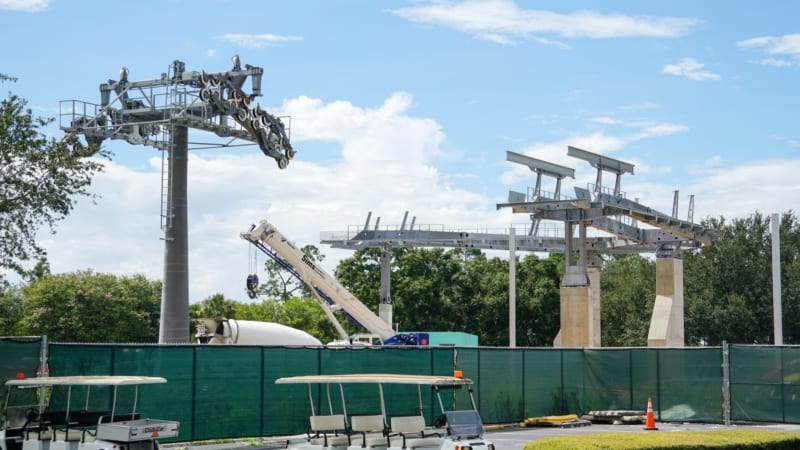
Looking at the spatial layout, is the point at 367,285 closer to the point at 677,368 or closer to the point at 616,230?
the point at 616,230

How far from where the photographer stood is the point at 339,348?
2683 centimetres

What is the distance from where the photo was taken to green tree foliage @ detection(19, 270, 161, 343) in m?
67.1

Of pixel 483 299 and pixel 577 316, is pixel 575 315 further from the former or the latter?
pixel 483 299

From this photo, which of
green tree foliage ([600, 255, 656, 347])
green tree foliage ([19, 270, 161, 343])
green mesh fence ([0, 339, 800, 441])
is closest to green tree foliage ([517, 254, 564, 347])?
green tree foliage ([600, 255, 656, 347])

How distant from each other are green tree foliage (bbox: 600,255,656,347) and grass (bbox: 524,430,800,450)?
190ft

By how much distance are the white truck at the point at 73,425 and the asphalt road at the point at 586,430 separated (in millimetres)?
10727

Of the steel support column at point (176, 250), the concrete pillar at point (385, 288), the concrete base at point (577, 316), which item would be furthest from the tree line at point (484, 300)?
the steel support column at point (176, 250)

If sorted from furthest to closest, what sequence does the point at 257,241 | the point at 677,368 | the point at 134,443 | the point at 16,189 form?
the point at 257,241, the point at 677,368, the point at 16,189, the point at 134,443

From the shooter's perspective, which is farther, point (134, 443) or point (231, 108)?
point (231, 108)

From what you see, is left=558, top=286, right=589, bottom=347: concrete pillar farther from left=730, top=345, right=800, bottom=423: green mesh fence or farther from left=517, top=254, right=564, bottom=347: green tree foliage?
left=517, top=254, right=564, bottom=347: green tree foliage

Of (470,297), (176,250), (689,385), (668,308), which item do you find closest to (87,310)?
(470,297)

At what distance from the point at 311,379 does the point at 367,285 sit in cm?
6692

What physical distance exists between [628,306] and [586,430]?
185 feet

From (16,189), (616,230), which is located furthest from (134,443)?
(616,230)
